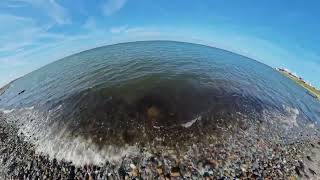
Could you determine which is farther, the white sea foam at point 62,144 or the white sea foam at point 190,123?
the white sea foam at point 190,123

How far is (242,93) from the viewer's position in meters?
32.9

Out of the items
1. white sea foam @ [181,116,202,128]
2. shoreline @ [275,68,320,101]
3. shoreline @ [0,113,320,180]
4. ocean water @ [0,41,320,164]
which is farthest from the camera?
shoreline @ [275,68,320,101]

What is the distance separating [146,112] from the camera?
985 inches

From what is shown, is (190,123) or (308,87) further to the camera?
(308,87)

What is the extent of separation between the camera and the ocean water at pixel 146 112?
21531 mm

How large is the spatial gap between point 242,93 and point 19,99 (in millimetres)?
30173

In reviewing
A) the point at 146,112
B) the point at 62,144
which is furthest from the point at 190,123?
the point at 62,144

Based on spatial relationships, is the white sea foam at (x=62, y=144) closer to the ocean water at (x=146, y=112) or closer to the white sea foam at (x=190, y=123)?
the ocean water at (x=146, y=112)

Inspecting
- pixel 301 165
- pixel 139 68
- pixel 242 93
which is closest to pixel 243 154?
pixel 301 165

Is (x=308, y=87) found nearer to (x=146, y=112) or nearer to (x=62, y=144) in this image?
(x=146, y=112)

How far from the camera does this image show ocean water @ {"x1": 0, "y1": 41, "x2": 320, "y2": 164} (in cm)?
2153

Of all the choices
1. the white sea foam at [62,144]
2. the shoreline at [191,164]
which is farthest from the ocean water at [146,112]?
the shoreline at [191,164]

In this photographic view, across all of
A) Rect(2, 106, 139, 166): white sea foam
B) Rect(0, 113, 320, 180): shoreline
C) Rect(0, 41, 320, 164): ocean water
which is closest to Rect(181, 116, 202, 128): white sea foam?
Rect(0, 41, 320, 164): ocean water

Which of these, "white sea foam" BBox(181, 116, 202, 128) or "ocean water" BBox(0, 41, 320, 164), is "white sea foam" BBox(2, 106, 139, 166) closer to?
"ocean water" BBox(0, 41, 320, 164)
